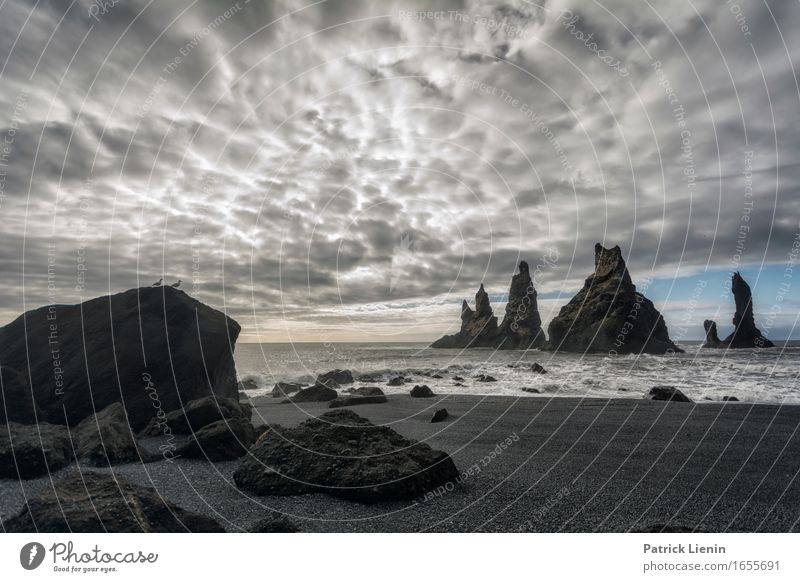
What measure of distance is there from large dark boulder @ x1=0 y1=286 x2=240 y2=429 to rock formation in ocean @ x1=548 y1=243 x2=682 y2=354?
135 ft

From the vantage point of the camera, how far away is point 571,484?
20.7 feet

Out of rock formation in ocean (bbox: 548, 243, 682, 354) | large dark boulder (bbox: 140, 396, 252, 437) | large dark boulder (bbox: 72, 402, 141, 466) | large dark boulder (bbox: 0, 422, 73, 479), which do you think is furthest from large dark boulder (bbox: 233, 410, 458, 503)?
rock formation in ocean (bbox: 548, 243, 682, 354)

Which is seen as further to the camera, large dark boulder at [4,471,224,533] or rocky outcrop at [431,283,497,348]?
rocky outcrop at [431,283,497,348]

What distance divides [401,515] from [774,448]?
29.1 ft

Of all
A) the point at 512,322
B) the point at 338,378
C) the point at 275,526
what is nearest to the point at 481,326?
the point at 512,322

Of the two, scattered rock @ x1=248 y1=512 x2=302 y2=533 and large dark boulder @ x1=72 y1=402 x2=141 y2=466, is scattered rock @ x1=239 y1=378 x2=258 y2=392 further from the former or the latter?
scattered rock @ x1=248 y1=512 x2=302 y2=533

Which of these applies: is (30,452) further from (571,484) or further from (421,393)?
(421,393)

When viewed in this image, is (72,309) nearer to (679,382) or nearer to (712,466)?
(712,466)

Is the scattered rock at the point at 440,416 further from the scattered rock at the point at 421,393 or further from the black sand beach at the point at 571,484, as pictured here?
the scattered rock at the point at 421,393

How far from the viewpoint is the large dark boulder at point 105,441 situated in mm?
7191

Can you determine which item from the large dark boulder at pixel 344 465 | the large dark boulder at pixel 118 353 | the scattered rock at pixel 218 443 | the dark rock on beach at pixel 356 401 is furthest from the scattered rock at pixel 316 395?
the large dark boulder at pixel 344 465

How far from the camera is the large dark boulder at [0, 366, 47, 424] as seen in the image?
27.6 ft

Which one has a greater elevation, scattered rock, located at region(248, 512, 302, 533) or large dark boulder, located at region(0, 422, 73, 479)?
large dark boulder, located at region(0, 422, 73, 479)
